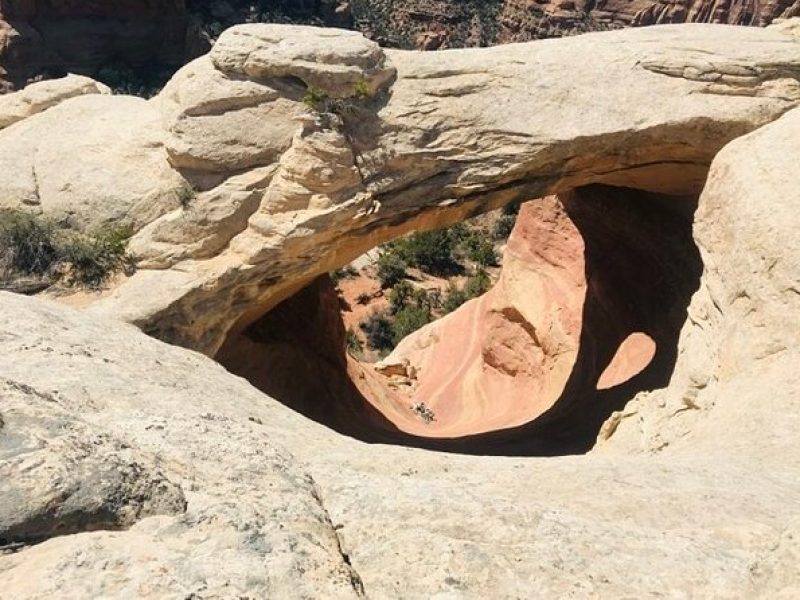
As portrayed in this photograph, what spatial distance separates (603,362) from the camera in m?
17.4

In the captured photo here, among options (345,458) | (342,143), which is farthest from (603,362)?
(345,458)

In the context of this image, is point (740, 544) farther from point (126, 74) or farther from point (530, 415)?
point (126, 74)

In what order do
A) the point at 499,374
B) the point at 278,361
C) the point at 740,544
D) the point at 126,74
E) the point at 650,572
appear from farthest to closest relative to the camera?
the point at 126,74
the point at 499,374
the point at 278,361
the point at 740,544
the point at 650,572

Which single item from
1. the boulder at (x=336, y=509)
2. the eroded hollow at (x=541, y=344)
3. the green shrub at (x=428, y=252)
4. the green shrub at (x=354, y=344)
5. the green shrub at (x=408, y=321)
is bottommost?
the green shrub at (x=354, y=344)

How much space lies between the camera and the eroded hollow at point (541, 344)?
52.0ft

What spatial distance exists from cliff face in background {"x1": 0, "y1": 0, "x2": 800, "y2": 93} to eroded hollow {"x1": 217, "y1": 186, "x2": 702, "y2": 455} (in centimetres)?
4138

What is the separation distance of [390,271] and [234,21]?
4202 cm

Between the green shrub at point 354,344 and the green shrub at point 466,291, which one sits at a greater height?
the green shrub at point 466,291

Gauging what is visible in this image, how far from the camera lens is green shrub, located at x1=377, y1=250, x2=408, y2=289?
1312 inches

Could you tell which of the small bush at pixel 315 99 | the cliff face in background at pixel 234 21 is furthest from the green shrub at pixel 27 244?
the cliff face in background at pixel 234 21

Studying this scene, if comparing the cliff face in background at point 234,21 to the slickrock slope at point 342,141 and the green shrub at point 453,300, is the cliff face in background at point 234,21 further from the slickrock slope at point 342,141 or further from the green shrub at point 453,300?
the slickrock slope at point 342,141

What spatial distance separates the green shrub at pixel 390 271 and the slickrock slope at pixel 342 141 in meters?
20.0

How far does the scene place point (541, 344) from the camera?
64.8ft

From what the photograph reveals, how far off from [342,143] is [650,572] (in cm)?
870
